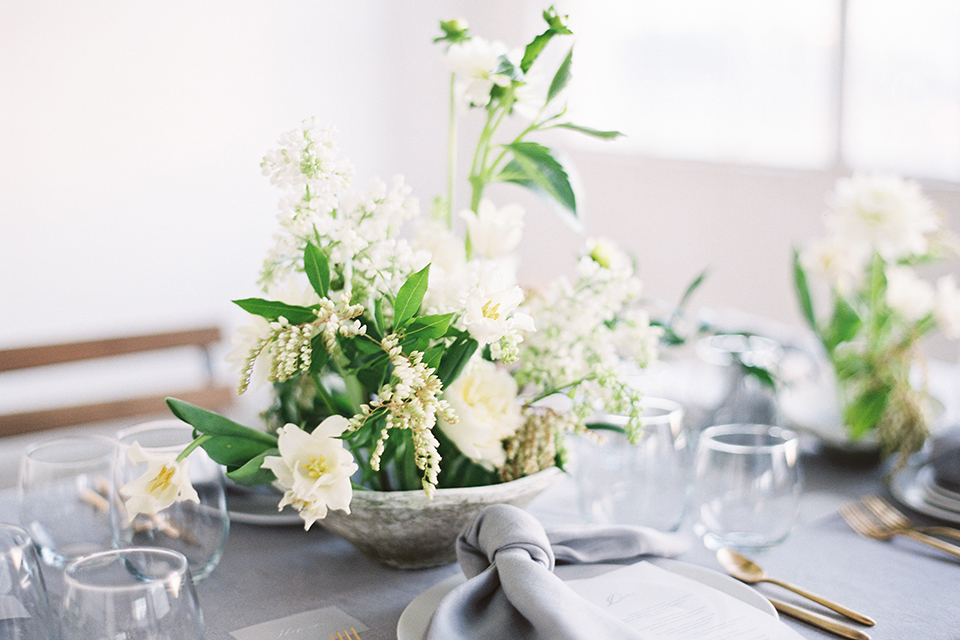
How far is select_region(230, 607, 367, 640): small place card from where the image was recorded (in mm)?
785

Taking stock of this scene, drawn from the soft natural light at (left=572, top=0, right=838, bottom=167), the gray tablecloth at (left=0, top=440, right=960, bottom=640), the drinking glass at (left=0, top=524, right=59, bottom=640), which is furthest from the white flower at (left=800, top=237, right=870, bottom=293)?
the soft natural light at (left=572, top=0, right=838, bottom=167)

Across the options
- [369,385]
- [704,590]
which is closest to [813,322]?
[704,590]

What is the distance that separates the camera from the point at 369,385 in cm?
83

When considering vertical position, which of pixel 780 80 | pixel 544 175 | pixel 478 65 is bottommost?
pixel 544 175

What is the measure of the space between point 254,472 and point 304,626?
153 millimetres

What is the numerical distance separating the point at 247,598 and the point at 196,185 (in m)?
2.90

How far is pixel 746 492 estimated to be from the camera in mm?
942

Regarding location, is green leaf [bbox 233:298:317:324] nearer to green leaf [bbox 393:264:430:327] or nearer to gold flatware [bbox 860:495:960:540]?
green leaf [bbox 393:264:430:327]

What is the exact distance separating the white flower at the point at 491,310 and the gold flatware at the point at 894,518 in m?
0.59

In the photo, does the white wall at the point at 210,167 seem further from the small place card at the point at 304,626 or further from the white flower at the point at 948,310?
the small place card at the point at 304,626

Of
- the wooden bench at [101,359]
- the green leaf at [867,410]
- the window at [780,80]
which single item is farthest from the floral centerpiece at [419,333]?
the window at [780,80]

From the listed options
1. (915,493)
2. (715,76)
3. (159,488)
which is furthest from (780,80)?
(159,488)

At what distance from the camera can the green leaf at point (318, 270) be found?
77 cm

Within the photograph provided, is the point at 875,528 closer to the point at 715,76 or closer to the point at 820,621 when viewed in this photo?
the point at 820,621
